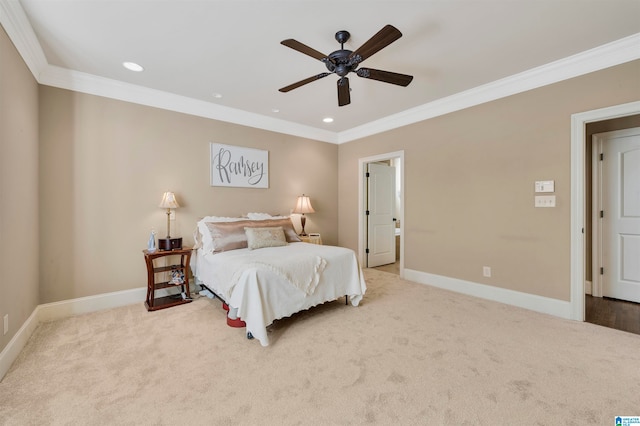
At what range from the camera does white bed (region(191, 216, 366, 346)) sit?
2.32 metres

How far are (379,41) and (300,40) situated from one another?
85 centimetres

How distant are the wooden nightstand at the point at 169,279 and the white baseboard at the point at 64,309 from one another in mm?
225

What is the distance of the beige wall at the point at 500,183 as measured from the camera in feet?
9.20

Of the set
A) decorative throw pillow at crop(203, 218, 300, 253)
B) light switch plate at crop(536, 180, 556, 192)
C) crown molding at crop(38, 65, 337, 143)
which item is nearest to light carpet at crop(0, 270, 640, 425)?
decorative throw pillow at crop(203, 218, 300, 253)

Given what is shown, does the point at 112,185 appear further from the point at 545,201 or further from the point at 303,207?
the point at 545,201

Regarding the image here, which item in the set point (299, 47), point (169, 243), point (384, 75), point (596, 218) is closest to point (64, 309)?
point (169, 243)

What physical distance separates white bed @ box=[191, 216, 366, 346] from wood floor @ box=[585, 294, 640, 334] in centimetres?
243

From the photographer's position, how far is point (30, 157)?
252 cm

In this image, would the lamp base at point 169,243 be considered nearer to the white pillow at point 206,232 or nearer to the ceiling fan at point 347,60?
the white pillow at point 206,232

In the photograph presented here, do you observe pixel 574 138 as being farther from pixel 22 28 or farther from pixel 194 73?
pixel 22 28

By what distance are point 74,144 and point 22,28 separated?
3.81 feet

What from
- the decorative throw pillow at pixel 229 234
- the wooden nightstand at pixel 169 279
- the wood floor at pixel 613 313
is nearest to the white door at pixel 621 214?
the wood floor at pixel 613 313

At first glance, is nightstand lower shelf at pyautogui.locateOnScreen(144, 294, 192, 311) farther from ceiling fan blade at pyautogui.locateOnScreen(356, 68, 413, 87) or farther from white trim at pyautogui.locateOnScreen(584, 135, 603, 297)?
white trim at pyautogui.locateOnScreen(584, 135, 603, 297)

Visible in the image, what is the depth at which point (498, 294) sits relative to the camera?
10.8ft
